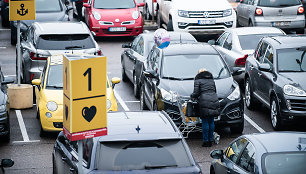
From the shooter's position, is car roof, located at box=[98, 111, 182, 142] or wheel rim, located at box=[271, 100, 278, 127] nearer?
car roof, located at box=[98, 111, 182, 142]

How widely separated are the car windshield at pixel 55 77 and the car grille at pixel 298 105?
4.80 metres

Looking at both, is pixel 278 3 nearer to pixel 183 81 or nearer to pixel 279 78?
pixel 279 78

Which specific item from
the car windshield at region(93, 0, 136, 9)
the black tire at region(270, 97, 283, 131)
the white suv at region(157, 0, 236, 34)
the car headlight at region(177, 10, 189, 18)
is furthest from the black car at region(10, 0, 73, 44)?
the black tire at region(270, 97, 283, 131)

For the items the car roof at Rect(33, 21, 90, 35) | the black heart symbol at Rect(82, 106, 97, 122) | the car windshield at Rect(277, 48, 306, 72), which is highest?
the black heart symbol at Rect(82, 106, 97, 122)

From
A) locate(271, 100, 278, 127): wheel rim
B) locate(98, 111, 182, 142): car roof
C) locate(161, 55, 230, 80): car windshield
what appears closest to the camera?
locate(98, 111, 182, 142): car roof

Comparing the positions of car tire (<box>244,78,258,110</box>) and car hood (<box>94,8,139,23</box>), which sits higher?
car hood (<box>94,8,139,23</box>)

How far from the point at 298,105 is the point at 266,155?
563 centimetres

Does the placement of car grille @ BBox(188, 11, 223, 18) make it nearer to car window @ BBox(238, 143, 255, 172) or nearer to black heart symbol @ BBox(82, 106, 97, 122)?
car window @ BBox(238, 143, 255, 172)

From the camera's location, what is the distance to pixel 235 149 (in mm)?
9539

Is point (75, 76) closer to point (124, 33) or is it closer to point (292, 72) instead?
point (292, 72)

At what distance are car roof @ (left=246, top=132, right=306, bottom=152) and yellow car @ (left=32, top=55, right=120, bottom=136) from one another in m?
5.41

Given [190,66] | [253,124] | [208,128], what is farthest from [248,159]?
[253,124]

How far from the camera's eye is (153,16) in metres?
29.1

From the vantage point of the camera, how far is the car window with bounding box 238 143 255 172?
28.2 feet
